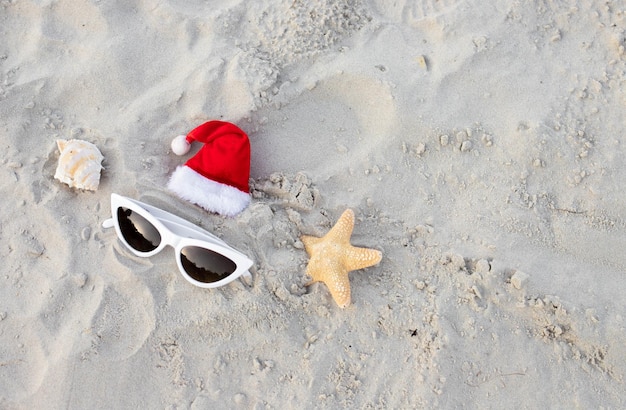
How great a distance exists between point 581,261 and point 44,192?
302 centimetres

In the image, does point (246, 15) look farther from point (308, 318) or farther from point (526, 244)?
point (526, 244)

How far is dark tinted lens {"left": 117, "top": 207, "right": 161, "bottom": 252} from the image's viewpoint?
2.82 metres

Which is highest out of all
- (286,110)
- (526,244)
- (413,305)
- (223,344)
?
(286,110)

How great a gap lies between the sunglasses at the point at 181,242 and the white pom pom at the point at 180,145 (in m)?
0.39

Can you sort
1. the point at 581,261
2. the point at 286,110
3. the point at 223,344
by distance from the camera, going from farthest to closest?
1. the point at 286,110
2. the point at 581,261
3. the point at 223,344

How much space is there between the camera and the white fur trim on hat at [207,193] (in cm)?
298

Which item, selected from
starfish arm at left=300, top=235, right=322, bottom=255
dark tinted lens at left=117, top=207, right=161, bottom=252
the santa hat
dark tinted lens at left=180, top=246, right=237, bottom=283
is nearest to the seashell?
dark tinted lens at left=117, top=207, right=161, bottom=252

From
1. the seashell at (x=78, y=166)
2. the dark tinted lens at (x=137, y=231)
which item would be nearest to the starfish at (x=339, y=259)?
the dark tinted lens at (x=137, y=231)

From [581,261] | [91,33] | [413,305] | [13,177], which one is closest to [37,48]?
[91,33]

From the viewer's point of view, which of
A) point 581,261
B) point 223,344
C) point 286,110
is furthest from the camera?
point 286,110

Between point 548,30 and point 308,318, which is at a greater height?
point 548,30

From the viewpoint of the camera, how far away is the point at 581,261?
9.79ft

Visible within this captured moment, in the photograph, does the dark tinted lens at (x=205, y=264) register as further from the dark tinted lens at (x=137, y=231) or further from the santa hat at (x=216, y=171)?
the santa hat at (x=216, y=171)

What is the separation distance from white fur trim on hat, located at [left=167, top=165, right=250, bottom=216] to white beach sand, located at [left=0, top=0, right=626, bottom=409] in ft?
0.25
